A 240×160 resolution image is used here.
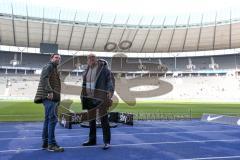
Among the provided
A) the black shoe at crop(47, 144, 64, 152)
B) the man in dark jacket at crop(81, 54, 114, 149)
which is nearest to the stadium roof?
the man in dark jacket at crop(81, 54, 114, 149)

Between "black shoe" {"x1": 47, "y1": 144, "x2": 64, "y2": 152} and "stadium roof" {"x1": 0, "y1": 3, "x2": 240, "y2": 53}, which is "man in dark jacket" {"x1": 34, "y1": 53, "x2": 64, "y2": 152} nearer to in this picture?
"black shoe" {"x1": 47, "y1": 144, "x2": 64, "y2": 152}

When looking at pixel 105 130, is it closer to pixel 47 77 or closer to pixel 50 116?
pixel 50 116

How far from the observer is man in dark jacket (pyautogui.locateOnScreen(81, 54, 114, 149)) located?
7.25m

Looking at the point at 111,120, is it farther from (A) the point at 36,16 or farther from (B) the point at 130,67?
(B) the point at 130,67

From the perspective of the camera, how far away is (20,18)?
2443 inches

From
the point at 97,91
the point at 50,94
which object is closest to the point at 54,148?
the point at 50,94

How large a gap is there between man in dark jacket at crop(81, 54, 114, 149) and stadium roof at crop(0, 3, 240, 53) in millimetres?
58153

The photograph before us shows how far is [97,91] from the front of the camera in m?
7.34

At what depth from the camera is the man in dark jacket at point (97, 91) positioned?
725 centimetres

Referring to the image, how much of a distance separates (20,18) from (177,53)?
39121 mm

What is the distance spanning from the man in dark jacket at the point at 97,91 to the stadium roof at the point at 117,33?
5815 centimetres

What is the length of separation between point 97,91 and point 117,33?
62.9 m

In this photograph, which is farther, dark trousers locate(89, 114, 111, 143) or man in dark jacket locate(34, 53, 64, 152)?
dark trousers locate(89, 114, 111, 143)

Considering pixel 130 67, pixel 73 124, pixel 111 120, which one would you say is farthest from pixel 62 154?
pixel 130 67
